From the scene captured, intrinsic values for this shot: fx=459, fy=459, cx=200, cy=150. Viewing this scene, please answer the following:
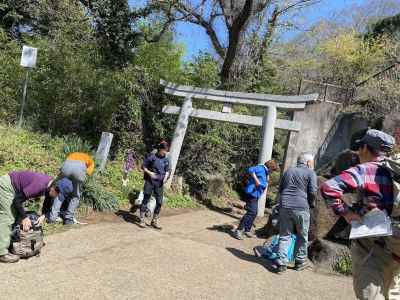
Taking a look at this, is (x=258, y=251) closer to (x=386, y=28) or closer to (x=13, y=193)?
(x=13, y=193)

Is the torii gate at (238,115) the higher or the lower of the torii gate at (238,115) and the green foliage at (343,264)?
the higher

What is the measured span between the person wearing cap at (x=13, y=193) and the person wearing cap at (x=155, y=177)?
2.77 m

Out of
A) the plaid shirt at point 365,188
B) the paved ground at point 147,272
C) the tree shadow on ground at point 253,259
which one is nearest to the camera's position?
the plaid shirt at point 365,188

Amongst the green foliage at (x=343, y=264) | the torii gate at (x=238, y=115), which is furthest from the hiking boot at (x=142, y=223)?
the green foliage at (x=343, y=264)

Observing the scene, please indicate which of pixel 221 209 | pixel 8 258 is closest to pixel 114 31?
pixel 221 209

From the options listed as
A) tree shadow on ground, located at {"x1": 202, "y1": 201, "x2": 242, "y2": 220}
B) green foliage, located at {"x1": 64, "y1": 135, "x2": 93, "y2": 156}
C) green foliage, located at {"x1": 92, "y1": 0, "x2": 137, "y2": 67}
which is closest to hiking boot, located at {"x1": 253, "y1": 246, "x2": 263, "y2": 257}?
tree shadow on ground, located at {"x1": 202, "y1": 201, "x2": 242, "y2": 220}

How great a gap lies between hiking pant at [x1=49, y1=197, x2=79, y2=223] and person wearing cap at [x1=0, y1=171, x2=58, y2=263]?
171 centimetres

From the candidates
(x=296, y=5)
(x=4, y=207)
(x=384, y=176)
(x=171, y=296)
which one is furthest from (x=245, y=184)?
(x=296, y=5)

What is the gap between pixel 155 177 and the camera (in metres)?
7.91

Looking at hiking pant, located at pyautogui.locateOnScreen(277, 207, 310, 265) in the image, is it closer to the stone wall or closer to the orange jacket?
the orange jacket

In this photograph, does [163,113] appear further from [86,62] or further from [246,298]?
[246,298]

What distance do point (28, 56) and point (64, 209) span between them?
3.81 metres

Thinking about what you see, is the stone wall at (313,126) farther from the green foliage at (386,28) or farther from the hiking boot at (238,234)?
the green foliage at (386,28)

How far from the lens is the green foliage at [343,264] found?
650cm
